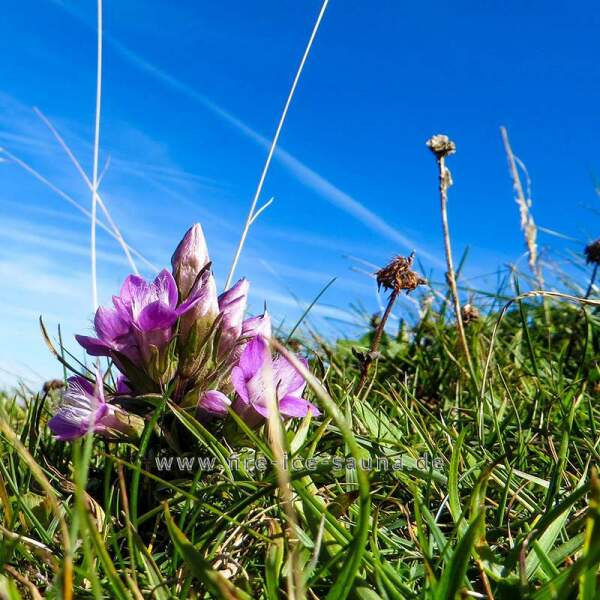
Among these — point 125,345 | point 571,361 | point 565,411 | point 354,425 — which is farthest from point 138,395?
point 571,361

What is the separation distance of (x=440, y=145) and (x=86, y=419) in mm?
1630

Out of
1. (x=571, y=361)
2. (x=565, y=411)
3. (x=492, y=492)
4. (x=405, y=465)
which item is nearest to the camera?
(x=405, y=465)

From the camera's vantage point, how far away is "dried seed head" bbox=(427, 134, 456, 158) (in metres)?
2.43

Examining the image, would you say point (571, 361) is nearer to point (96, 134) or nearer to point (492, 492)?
point (492, 492)

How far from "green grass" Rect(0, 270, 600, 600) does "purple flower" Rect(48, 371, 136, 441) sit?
44 millimetres

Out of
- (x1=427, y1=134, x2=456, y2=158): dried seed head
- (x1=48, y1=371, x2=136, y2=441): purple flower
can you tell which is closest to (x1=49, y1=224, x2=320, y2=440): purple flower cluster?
(x1=48, y1=371, x2=136, y2=441): purple flower

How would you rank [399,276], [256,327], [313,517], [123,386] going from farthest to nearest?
[399,276], [123,386], [256,327], [313,517]

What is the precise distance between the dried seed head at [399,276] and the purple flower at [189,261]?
0.63 m

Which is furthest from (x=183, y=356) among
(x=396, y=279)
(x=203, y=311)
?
(x=396, y=279)

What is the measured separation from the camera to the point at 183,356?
149 centimetres

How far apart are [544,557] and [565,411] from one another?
1022 mm

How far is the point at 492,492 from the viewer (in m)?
1.55

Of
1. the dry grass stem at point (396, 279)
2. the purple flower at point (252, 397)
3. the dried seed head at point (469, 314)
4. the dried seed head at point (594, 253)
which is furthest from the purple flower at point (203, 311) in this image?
the dried seed head at point (594, 253)

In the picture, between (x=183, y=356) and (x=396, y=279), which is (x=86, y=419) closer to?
(x=183, y=356)
